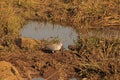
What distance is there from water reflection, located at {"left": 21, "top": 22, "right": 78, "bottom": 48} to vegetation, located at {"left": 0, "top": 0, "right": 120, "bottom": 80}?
0.19m

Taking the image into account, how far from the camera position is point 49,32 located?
8203 millimetres

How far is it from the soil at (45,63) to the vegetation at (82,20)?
15 cm

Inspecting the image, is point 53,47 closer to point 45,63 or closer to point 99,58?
point 45,63

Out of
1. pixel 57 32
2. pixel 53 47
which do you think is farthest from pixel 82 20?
pixel 53 47

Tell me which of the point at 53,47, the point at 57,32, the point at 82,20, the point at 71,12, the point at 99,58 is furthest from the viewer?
the point at 71,12

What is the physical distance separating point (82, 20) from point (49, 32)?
102cm

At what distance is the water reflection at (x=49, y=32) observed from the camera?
7.67 metres

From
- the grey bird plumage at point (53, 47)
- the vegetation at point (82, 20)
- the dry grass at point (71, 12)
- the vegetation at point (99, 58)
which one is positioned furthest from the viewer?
the dry grass at point (71, 12)

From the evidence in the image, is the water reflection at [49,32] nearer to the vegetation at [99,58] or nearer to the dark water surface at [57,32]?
the dark water surface at [57,32]

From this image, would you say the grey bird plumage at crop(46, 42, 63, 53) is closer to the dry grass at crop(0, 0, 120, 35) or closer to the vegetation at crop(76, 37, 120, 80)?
the vegetation at crop(76, 37, 120, 80)

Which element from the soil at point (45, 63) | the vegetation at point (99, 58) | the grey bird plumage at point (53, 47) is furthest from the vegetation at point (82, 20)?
the grey bird plumage at point (53, 47)

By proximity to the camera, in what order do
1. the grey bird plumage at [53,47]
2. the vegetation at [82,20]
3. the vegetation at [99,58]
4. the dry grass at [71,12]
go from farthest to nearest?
the dry grass at [71,12] < the grey bird plumage at [53,47] < the vegetation at [82,20] < the vegetation at [99,58]

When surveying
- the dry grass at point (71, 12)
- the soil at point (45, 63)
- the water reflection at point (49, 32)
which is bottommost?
the soil at point (45, 63)

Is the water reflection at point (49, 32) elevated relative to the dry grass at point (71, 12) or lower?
lower
